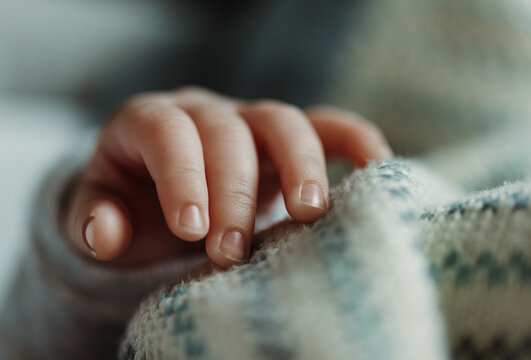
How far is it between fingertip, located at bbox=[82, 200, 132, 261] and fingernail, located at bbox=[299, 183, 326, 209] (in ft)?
0.43

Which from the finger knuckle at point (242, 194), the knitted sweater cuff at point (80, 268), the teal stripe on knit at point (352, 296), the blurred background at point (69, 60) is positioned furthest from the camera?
the blurred background at point (69, 60)

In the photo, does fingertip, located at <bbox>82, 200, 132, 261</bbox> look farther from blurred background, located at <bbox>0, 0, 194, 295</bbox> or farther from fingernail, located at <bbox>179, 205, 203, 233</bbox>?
blurred background, located at <bbox>0, 0, 194, 295</bbox>

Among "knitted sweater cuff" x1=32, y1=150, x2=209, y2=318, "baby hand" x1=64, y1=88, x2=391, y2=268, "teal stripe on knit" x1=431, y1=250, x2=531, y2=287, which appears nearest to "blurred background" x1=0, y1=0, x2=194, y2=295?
"knitted sweater cuff" x1=32, y1=150, x2=209, y2=318

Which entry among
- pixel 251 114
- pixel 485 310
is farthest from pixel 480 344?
pixel 251 114

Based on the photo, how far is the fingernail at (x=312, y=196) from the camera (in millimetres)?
255

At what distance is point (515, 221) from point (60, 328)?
1.28ft

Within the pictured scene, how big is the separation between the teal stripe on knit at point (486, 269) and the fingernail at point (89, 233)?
21 centimetres

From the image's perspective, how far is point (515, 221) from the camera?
210 mm

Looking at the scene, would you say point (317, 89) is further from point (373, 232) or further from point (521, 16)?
point (373, 232)

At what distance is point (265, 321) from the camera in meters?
0.19

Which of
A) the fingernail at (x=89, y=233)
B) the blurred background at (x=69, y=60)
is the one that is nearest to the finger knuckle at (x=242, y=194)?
the fingernail at (x=89, y=233)

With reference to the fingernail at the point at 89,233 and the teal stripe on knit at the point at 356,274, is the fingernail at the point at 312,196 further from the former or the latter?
the fingernail at the point at 89,233

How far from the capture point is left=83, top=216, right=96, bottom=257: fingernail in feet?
1.06

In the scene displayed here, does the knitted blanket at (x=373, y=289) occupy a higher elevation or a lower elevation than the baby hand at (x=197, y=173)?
lower
